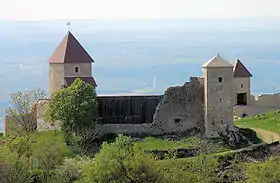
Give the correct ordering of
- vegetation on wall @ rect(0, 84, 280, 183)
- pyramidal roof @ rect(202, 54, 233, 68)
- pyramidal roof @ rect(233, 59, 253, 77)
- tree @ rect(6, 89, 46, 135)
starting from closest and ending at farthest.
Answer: vegetation on wall @ rect(0, 84, 280, 183)
pyramidal roof @ rect(202, 54, 233, 68)
tree @ rect(6, 89, 46, 135)
pyramidal roof @ rect(233, 59, 253, 77)

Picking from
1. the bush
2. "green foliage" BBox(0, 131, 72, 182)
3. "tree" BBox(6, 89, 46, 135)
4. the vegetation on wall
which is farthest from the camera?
"tree" BBox(6, 89, 46, 135)

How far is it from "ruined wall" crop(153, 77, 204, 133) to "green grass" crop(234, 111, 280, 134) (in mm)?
4629

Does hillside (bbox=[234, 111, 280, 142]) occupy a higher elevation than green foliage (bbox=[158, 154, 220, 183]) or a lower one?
higher

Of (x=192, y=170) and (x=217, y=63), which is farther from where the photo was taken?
(x=217, y=63)

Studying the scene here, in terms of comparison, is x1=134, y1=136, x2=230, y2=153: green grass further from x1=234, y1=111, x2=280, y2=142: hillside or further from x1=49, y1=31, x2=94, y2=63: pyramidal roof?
x1=49, y1=31, x2=94, y2=63: pyramidal roof

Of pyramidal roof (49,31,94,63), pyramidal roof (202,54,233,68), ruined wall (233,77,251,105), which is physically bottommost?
ruined wall (233,77,251,105)

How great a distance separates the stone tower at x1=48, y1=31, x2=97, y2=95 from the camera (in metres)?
46.0

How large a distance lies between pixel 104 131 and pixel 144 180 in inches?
476

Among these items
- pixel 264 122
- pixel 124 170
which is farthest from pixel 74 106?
pixel 264 122

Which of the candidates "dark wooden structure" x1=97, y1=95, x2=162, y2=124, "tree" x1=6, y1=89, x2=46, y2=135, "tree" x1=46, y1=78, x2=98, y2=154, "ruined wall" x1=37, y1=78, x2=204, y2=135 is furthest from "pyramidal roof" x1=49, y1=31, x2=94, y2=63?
"ruined wall" x1=37, y1=78, x2=204, y2=135

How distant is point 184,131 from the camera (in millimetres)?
42062

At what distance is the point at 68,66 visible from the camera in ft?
151

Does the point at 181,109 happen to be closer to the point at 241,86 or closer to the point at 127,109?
the point at 127,109

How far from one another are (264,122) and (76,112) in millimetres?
13109
